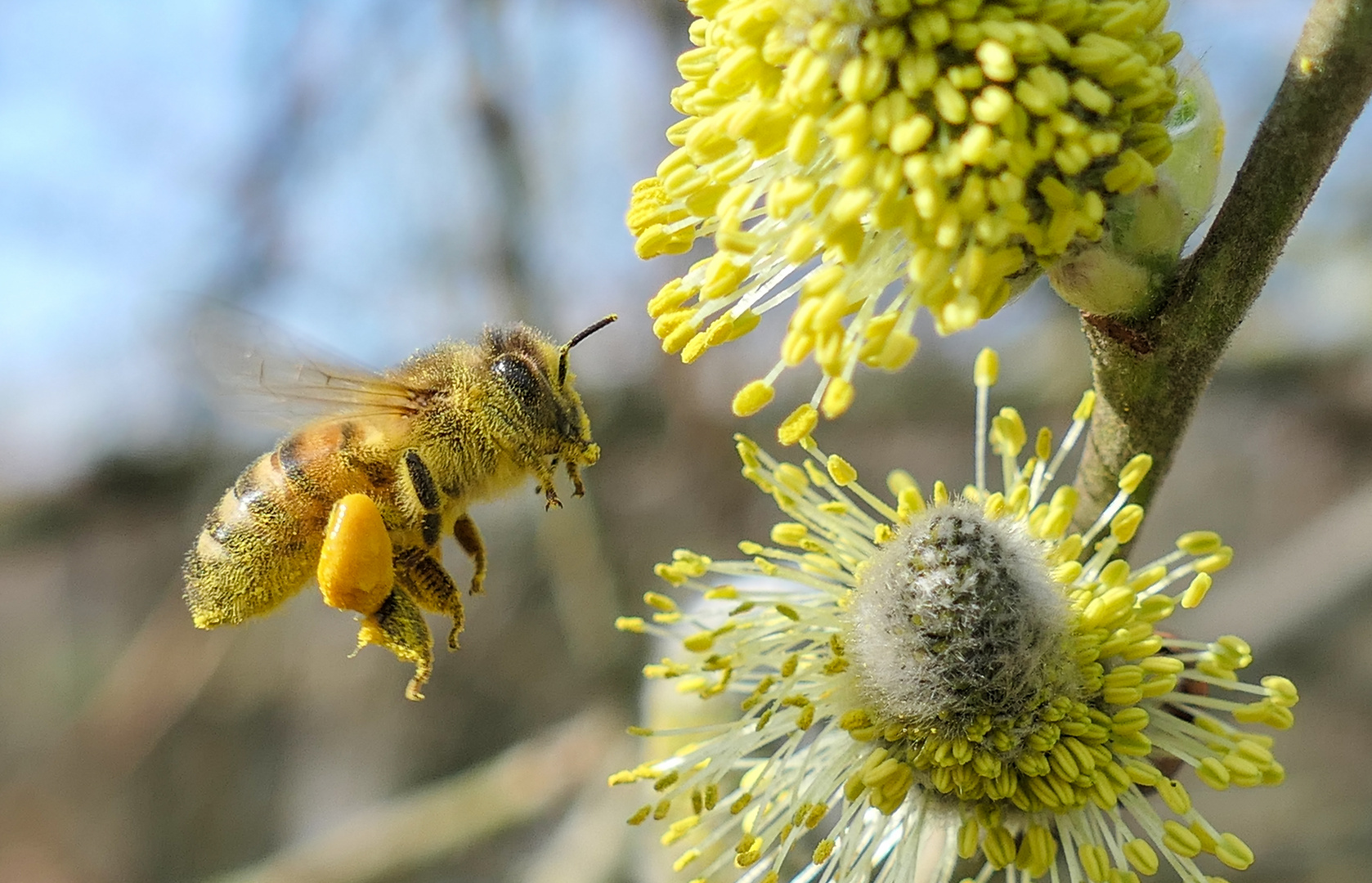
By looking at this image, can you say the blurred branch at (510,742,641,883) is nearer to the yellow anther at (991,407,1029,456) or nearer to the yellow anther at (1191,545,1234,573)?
the yellow anther at (991,407,1029,456)

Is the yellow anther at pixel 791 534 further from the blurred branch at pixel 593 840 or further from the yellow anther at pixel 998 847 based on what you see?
the blurred branch at pixel 593 840

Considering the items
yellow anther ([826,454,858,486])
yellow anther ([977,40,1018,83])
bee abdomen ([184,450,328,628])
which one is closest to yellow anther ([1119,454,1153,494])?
yellow anther ([826,454,858,486])

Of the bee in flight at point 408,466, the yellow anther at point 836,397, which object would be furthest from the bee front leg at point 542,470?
the yellow anther at point 836,397

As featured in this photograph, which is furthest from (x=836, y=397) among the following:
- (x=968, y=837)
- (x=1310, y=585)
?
(x=1310, y=585)

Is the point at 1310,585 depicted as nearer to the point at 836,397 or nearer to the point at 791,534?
the point at 791,534

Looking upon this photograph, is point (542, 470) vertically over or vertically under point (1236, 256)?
over

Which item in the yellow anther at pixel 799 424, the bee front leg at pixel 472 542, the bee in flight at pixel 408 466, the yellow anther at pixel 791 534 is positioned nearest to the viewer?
the yellow anther at pixel 799 424

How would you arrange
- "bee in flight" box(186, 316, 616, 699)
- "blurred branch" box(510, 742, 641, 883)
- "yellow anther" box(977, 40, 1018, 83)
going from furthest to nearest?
"blurred branch" box(510, 742, 641, 883) → "bee in flight" box(186, 316, 616, 699) → "yellow anther" box(977, 40, 1018, 83)
